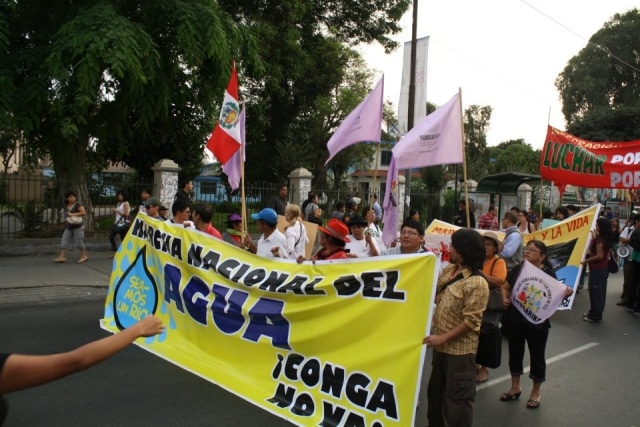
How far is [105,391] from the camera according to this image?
473cm

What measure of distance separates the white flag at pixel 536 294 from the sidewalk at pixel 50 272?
7.45 meters

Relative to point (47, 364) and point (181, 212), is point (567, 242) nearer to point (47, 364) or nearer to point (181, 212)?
point (181, 212)

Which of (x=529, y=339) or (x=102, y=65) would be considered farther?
(x=102, y=65)

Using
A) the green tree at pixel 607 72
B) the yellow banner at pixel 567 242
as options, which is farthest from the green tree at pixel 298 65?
the green tree at pixel 607 72

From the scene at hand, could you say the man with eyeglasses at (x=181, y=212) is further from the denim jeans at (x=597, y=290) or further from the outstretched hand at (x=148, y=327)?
the denim jeans at (x=597, y=290)

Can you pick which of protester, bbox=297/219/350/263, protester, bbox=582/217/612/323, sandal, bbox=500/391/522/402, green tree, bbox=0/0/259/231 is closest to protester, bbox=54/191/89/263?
green tree, bbox=0/0/259/231

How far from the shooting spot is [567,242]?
860cm

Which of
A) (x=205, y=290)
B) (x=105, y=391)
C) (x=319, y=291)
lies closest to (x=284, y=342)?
(x=319, y=291)

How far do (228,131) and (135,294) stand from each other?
3.01 m

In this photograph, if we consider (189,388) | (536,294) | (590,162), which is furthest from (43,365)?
(590,162)

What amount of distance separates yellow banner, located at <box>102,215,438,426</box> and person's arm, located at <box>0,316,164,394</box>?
6.07 feet

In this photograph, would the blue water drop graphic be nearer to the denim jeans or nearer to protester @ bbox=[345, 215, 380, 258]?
protester @ bbox=[345, 215, 380, 258]

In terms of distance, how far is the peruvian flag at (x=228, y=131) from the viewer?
7.57m

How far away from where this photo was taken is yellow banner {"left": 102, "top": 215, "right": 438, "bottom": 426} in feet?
11.3
